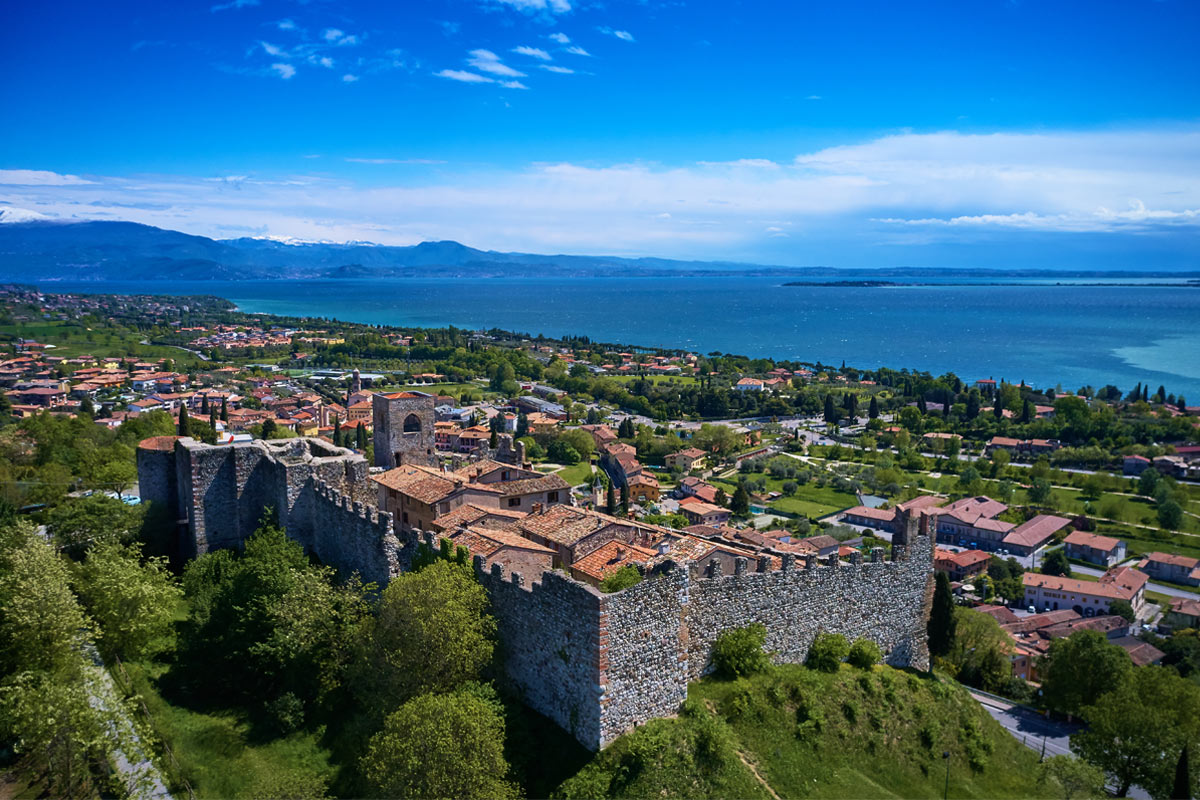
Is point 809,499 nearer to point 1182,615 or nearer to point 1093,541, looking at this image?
point 1093,541

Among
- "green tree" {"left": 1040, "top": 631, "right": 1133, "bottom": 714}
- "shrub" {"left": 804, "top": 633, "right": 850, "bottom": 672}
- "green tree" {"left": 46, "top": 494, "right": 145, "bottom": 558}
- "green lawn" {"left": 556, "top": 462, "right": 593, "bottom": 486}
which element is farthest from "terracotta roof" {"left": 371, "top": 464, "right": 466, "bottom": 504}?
"green lawn" {"left": 556, "top": 462, "right": 593, "bottom": 486}

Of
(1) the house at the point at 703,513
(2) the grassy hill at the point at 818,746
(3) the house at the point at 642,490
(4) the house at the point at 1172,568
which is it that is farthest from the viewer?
(3) the house at the point at 642,490

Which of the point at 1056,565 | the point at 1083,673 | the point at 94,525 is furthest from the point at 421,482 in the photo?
the point at 1056,565

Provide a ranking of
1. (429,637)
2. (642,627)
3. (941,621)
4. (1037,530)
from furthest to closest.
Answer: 1. (1037,530)
2. (941,621)
3. (429,637)
4. (642,627)

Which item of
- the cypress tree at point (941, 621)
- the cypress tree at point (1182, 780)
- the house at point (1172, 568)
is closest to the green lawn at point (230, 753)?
the cypress tree at point (941, 621)

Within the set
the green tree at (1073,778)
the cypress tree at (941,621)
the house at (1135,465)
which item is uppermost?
the cypress tree at (941,621)

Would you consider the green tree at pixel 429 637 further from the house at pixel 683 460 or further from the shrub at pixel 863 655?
the house at pixel 683 460
